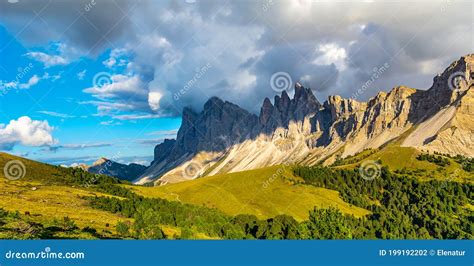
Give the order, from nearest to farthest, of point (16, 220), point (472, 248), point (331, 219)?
point (472, 248) < point (16, 220) < point (331, 219)

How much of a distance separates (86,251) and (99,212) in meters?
107

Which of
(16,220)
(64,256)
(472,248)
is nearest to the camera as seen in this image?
(64,256)

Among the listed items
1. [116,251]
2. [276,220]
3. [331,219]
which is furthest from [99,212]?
[116,251]

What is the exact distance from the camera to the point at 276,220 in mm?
179750

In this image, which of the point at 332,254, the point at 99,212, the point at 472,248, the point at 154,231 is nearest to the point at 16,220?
the point at 154,231

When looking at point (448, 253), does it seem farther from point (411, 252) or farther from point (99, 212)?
point (99, 212)

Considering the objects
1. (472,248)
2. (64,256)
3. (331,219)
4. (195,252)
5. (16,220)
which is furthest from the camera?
(331,219)

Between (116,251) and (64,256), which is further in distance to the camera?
(116,251)

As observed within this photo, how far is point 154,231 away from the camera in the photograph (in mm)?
110938

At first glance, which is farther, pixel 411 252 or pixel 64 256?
pixel 411 252

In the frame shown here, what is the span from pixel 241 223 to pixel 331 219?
4626cm

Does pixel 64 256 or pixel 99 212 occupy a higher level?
pixel 99 212

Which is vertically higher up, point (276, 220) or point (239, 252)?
point (276, 220)

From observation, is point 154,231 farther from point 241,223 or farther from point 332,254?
point 241,223
